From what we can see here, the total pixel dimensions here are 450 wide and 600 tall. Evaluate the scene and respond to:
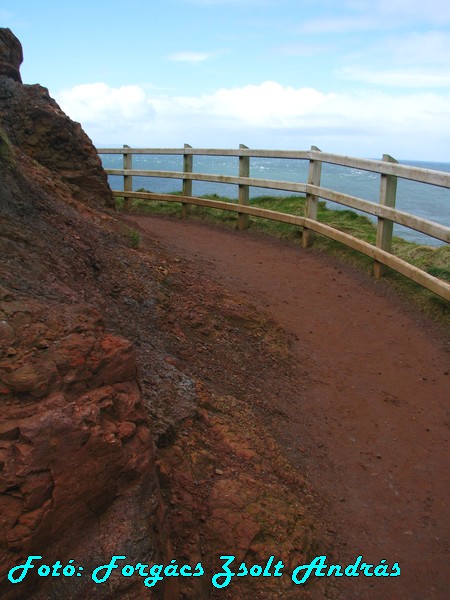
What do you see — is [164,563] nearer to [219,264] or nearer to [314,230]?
[219,264]

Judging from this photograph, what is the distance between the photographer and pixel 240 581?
2.98 metres

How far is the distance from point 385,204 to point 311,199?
2122 mm

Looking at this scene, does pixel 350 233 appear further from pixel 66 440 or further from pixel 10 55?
pixel 66 440

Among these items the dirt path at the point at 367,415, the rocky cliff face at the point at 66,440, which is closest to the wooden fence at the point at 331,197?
the dirt path at the point at 367,415

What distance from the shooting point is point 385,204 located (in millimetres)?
7738

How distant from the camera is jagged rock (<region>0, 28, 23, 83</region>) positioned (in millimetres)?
7609

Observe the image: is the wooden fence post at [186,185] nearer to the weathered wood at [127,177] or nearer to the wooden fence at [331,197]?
the wooden fence at [331,197]

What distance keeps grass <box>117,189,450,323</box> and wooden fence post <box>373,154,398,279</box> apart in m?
0.19

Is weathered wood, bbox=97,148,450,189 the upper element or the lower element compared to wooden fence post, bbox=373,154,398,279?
upper

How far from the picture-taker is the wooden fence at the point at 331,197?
22.6ft

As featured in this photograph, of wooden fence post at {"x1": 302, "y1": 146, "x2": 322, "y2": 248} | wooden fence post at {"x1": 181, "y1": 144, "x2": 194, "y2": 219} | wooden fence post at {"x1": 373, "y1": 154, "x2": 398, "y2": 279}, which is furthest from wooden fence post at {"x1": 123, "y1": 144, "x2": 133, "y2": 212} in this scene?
wooden fence post at {"x1": 373, "y1": 154, "x2": 398, "y2": 279}

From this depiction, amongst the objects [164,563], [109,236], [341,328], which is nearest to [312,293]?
[341,328]

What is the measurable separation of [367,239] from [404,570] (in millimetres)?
6964

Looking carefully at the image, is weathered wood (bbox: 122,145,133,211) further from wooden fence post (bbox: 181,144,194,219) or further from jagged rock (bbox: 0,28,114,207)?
jagged rock (bbox: 0,28,114,207)
